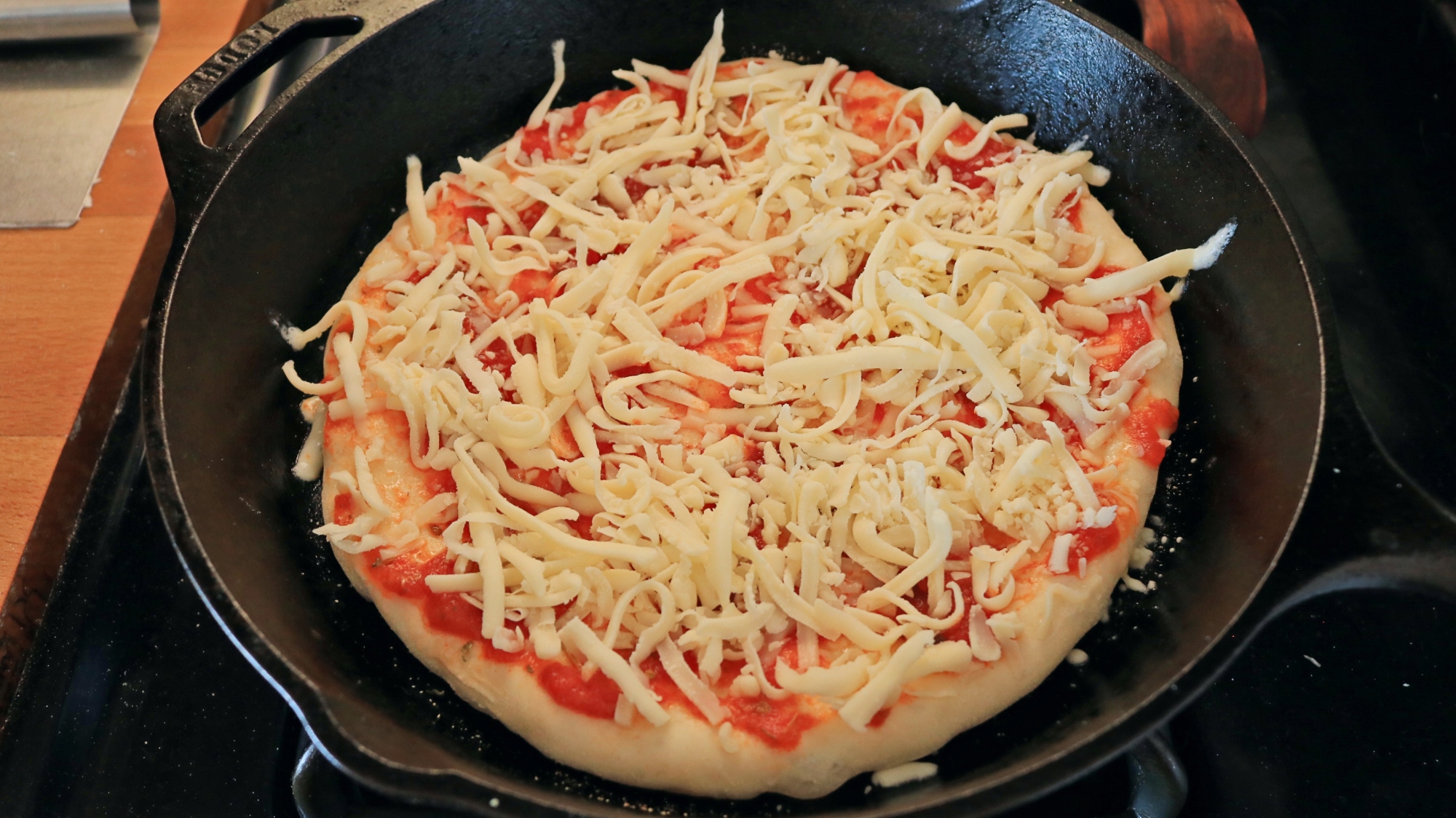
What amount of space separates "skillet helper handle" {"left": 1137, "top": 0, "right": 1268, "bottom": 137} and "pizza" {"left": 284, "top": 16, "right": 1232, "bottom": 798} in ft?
1.15

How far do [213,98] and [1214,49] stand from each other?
205 centimetres

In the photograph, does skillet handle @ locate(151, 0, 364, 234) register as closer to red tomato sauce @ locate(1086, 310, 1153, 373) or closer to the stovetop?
the stovetop

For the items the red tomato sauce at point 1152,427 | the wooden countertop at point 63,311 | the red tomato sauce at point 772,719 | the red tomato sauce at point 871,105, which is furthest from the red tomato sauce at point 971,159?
the wooden countertop at point 63,311

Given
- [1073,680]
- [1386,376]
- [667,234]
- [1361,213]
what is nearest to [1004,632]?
[1073,680]

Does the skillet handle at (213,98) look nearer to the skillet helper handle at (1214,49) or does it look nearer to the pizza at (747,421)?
the pizza at (747,421)

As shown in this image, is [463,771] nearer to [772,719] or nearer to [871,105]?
[772,719]

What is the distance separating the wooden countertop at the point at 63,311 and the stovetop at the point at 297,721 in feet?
0.31

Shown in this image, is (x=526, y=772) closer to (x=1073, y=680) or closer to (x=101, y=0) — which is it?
(x=1073, y=680)

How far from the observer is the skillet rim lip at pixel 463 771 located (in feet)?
4.01

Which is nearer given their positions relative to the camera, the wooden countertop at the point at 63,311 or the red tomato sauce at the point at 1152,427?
the red tomato sauce at the point at 1152,427

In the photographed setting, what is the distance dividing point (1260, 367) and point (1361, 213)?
0.96 meters

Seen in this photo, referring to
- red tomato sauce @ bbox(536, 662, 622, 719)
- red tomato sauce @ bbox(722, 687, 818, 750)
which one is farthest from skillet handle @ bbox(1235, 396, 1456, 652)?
red tomato sauce @ bbox(536, 662, 622, 719)

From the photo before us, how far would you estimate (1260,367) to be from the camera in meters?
1.79

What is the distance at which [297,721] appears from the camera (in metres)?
1.75
